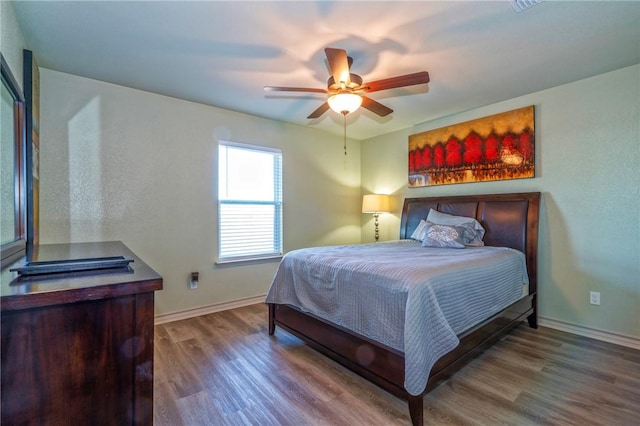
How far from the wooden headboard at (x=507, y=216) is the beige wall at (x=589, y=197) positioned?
14cm

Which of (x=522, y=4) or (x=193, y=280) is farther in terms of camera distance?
(x=193, y=280)

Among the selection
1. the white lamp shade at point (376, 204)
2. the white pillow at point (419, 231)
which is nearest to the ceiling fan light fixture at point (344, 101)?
the white pillow at point (419, 231)

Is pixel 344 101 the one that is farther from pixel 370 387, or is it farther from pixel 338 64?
pixel 370 387

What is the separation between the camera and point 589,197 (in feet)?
9.37

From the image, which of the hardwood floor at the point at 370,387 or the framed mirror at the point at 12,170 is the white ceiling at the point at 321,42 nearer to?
the framed mirror at the point at 12,170

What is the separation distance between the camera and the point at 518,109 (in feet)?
10.7

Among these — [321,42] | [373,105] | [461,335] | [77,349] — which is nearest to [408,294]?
[461,335]

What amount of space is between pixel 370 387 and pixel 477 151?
2.92 m

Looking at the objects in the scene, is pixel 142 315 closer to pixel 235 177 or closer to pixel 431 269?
pixel 431 269

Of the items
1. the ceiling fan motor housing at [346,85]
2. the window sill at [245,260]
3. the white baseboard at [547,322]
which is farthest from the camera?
the window sill at [245,260]

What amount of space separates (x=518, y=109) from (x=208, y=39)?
10.3 feet

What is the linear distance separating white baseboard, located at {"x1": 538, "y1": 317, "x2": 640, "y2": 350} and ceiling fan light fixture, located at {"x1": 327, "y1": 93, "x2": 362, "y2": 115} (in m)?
2.92

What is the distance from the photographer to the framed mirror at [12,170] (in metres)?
1.63

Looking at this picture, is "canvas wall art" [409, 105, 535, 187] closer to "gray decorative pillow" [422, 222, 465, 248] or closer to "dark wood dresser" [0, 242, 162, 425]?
"gray decorative pillow" [422, 222, 465, 248]
